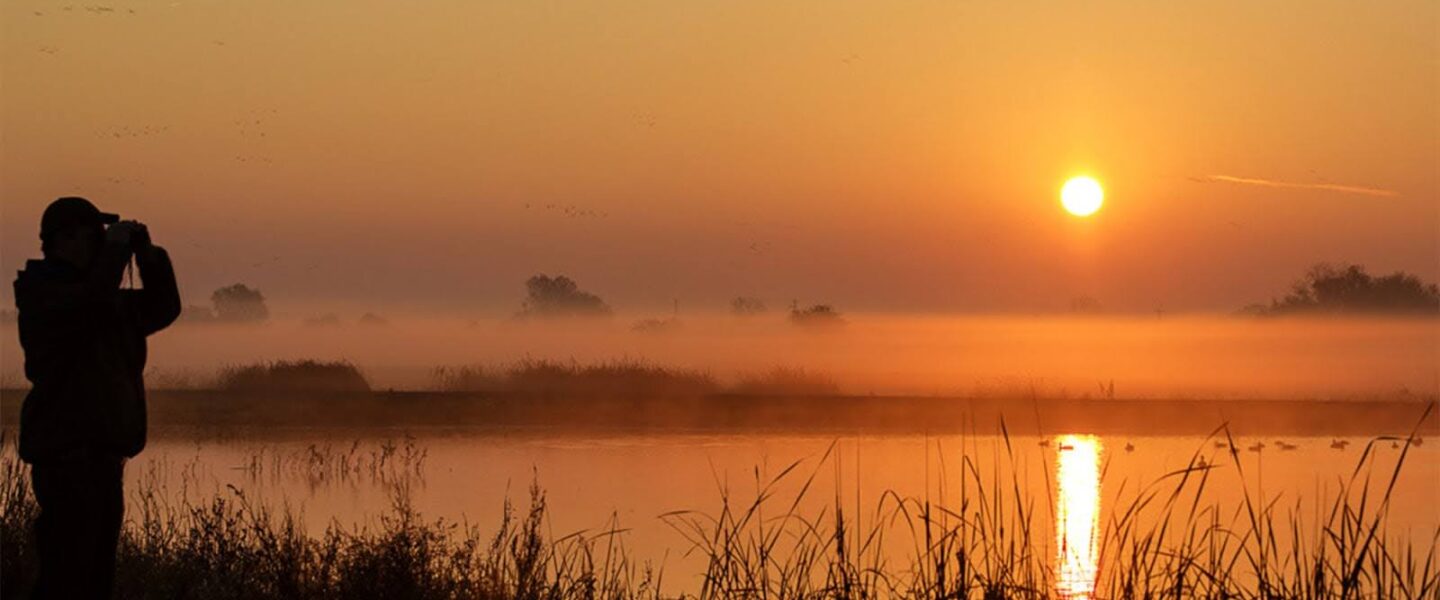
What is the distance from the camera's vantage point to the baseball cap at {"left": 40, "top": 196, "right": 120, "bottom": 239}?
5734 mm

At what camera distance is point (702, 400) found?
40250mm

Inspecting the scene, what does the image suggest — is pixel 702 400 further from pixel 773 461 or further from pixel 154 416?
pixel 773 461

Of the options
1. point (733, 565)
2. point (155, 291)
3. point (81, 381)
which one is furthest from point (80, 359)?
point (733, 565)

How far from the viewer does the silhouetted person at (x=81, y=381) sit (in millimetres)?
5594

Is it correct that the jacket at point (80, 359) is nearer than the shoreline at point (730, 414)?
Yes

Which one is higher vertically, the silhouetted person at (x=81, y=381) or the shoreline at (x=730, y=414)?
the shoreline at (x=730, y=414)

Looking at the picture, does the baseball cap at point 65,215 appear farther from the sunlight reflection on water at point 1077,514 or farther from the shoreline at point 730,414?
the shoreline at point 730,414

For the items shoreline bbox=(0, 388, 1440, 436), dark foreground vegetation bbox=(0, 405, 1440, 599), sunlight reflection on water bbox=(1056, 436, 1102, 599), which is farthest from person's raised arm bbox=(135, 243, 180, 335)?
shoreline bbox=(0, 388, 1440, 436)

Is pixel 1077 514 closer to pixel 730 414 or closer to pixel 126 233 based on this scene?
pixel 126 233

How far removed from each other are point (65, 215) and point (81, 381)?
0.57 m

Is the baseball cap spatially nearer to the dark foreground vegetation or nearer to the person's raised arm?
the person's raised arm

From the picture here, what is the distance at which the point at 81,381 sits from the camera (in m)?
5.59

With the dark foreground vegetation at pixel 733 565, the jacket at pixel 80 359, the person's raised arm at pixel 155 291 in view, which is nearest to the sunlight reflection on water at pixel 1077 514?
the dark foreground vegetation at pixel 733 565

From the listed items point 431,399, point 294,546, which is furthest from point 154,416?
point 294,546
